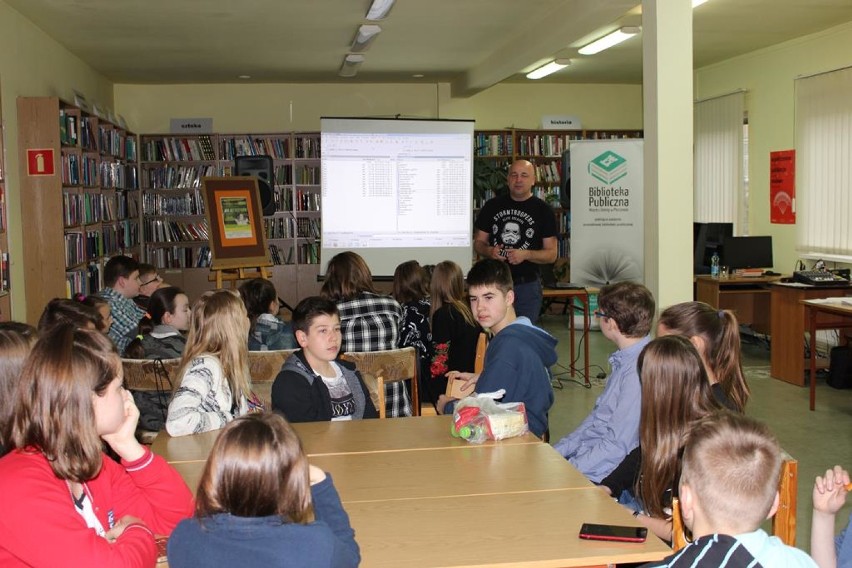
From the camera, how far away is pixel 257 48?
30.0ft

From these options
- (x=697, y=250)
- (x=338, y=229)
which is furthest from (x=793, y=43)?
(x=338, y=229)

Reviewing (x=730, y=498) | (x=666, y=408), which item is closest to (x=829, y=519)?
(x=730, y=498)

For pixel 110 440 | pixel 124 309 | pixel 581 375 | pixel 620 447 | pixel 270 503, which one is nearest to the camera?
pixel 270 503

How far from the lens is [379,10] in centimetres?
713

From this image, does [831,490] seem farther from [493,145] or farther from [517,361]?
[493,145]

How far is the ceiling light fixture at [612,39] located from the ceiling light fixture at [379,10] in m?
2.00

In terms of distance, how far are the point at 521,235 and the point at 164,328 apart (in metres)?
2.90

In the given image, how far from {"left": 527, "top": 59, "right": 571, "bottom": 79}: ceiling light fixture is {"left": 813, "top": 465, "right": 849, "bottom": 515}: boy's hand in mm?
8348

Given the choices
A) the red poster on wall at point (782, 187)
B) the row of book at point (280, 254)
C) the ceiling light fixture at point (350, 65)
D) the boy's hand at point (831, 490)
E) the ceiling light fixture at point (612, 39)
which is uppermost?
the ceiling light fixture at point (350, 65)

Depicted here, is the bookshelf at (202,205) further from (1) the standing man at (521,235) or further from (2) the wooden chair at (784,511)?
(2) the wooden chair at (784,511)

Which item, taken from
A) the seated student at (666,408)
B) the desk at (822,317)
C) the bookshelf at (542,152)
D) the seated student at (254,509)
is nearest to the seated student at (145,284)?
the seated student at (666,408)

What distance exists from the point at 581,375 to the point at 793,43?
4350mm

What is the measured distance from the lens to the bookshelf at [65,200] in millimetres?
7051

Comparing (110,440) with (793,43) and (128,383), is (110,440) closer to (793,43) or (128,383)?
(128,383)
